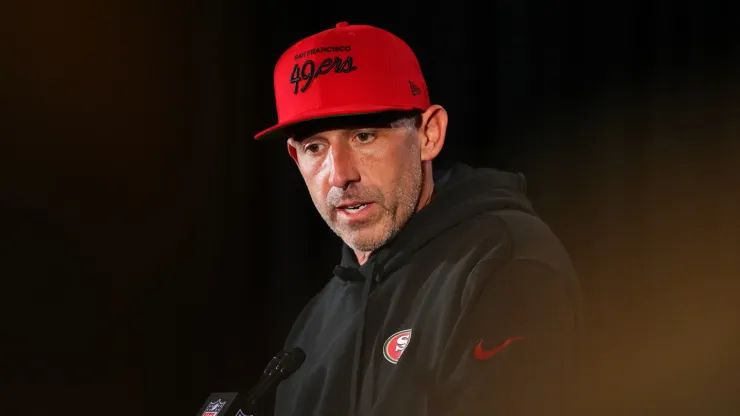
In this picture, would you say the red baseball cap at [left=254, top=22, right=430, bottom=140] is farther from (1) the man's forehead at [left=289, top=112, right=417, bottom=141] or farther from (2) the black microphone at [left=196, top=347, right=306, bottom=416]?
(2) the black microphone at [left=196, top=347, right=306, bottom=416]

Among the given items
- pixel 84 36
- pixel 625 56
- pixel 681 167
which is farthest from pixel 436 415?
pixel 84 36

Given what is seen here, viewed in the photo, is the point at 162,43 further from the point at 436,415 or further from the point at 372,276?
the point at 436,415

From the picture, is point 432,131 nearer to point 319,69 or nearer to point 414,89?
point 414,89

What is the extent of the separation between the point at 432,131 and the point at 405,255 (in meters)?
0.27

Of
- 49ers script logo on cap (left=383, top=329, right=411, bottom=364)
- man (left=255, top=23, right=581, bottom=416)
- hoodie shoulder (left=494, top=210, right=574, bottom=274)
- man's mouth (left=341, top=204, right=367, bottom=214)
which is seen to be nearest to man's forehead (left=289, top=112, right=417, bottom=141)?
man (left=255, top=23, right=581, bottom=416)

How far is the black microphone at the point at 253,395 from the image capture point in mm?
1288

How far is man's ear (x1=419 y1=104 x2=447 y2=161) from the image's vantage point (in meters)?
1.50

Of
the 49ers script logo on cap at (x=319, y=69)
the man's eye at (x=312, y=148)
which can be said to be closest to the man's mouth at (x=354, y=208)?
the man's eye at (x=312, y=148)

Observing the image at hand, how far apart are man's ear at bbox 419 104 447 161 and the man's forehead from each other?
5 centimetres

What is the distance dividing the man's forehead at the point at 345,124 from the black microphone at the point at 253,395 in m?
0.41

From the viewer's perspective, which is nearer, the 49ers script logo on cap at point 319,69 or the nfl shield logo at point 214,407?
the nfl shield logo at point 214,407

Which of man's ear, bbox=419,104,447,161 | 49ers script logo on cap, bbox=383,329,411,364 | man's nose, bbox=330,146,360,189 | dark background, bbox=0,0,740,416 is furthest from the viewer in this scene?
dark background, bbox=0,0,740,416

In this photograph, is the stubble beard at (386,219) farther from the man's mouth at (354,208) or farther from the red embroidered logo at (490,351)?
the red embroidered logo at (490,351)

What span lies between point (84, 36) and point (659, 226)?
1.58 meters
